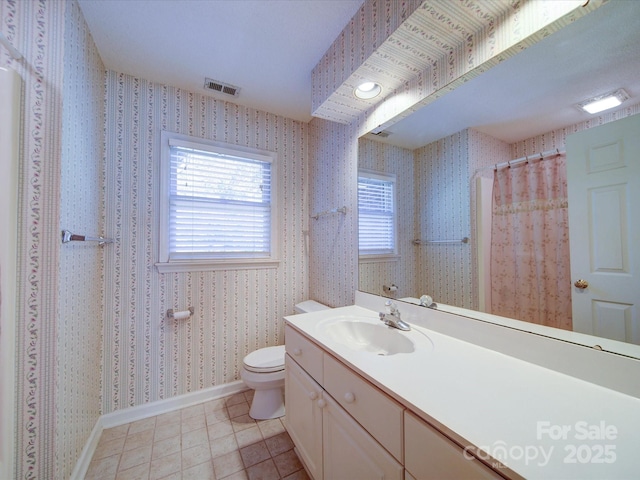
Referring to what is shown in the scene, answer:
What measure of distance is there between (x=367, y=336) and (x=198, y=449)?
1.24m

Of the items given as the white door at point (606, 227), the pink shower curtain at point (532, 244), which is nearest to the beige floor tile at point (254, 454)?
the pink shower curtain at point (532, 244)

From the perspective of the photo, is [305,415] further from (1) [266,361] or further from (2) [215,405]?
(2) [215,405]

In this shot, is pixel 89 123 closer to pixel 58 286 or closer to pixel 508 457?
pixel 58 286

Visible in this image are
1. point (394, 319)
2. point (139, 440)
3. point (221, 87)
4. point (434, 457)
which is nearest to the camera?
point (434, 457)

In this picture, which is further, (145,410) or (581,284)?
(145,410)

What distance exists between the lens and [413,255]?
135 cm

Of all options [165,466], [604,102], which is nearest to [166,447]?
[165,466]

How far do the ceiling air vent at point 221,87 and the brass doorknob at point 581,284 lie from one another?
7.34 ft

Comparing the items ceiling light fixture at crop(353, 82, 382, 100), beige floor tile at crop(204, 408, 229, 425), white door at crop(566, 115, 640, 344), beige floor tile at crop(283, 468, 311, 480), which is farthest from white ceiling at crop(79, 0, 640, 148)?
beige floor tile at crop(204, 408, 229, 425)

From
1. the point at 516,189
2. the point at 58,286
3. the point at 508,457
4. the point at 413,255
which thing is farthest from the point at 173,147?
the point at 508,457

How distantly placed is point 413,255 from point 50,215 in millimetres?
1677

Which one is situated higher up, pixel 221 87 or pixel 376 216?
pixel 221 87

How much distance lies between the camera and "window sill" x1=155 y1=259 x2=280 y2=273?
1.83m

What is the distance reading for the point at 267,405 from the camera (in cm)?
175
